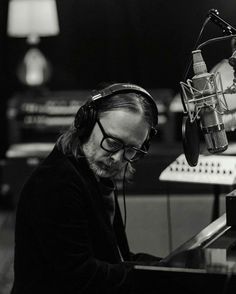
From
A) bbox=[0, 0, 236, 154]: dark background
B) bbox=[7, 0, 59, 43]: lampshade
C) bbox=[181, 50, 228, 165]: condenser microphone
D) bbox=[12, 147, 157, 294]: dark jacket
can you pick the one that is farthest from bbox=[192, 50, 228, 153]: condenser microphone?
bbox=[7, 0, 59, 43]: lampshade

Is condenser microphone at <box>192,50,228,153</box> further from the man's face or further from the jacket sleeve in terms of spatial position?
the jacket sleeve

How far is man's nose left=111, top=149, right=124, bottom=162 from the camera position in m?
1.98

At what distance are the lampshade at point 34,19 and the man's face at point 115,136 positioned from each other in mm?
2773

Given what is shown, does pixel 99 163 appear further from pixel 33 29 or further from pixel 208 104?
pixel 33 29

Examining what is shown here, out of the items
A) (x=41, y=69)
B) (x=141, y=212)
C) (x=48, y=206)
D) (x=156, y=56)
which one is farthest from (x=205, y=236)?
(x=41, y=69)

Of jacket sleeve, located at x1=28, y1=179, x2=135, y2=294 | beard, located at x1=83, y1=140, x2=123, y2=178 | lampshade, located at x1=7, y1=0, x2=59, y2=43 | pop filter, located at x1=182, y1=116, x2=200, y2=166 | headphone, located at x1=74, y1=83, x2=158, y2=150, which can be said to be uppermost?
lampshade, located at x1=7, y1=0, x2=59, y2=43

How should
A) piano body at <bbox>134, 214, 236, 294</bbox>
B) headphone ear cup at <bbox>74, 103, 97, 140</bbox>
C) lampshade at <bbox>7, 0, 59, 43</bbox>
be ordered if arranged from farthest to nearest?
lampshade at <bbox>7, 0, 59, 43</bbox>, headphone ear cup at <bbox>74, 103, 97, 140</bbox>, piano body at <bbox>134, 214, 236, 294</bbox>

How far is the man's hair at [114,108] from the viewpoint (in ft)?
6.47

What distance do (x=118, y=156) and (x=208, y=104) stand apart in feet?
0.98

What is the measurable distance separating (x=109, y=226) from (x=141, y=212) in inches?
67.4

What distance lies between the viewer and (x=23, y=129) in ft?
15.5

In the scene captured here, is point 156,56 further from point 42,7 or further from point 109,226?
point 109,226

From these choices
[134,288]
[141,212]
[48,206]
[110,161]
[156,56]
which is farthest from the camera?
[156,56]

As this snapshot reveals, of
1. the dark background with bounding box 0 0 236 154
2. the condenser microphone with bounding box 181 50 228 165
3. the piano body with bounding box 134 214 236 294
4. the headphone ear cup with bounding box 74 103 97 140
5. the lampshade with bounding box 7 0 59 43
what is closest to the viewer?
the piano body with bounding box 134 214 236 294
